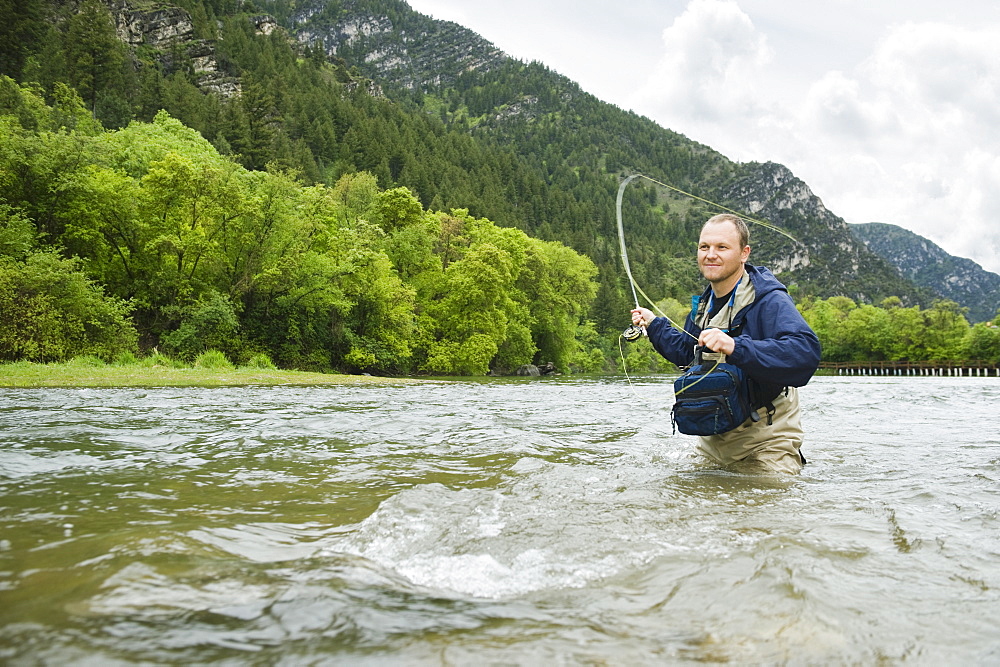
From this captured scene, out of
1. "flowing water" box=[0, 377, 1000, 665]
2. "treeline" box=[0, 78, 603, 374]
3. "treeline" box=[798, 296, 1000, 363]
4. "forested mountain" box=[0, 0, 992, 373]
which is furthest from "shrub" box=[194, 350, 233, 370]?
"treeline" box=[798, 296, 1000, 363]

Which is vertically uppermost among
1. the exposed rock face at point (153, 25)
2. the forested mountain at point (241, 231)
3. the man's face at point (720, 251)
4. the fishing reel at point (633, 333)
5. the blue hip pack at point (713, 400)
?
the exposed rock face at point (153, 25)

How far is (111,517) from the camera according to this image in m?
3.99

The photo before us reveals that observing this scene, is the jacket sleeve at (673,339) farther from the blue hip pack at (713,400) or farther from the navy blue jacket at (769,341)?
the blue hip pack at (713,400)

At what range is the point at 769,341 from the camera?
520cm

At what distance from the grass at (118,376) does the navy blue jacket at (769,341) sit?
17359mm

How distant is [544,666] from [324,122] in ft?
378

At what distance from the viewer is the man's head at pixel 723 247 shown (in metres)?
5.85

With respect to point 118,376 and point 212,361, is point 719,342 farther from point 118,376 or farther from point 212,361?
point 212,361

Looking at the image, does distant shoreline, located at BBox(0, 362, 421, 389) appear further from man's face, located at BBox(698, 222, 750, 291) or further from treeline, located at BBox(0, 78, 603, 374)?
man's face, located at BBox(698, 222, 750, 291)

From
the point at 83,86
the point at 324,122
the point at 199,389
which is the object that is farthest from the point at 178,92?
the point at 199,389

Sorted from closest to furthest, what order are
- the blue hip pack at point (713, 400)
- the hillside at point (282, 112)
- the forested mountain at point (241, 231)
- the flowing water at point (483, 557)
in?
the flowing water at point (483, 557)
the blue hip pack at point (713, 400)
the forested mountain at point (241, 231)
the hillside at point (282, 112)

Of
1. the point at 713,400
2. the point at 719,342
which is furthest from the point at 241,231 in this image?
the point at 719,342

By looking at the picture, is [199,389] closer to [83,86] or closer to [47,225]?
[47,225]

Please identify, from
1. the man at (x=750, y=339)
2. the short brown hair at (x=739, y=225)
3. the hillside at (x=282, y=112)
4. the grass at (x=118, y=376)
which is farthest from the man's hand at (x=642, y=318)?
the hillside at (x=282, y=112)
